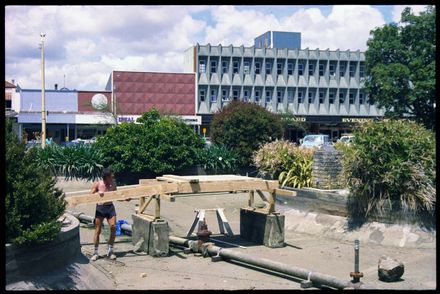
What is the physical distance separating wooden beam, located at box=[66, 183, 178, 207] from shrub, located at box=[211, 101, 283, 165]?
1296 cm

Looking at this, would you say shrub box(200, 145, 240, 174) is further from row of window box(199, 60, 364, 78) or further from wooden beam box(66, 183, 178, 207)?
row of window box(199, 60, 364, 78)

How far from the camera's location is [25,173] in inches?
309

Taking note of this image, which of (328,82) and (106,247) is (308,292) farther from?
(328,82)

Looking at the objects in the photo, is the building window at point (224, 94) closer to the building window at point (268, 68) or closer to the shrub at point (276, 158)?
the building window at point (268, 68)

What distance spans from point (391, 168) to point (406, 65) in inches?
1346

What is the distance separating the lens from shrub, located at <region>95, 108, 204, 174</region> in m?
21.2

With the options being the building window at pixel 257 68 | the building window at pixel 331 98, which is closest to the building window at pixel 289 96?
the building window at pixel 257 68

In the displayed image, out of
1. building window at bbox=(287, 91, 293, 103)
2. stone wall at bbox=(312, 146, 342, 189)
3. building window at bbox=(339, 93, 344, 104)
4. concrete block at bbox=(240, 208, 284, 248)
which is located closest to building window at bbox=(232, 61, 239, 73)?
building window at bbox=(287, 91, 293, 103)

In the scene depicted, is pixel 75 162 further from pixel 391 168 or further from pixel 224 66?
pixel 224 66

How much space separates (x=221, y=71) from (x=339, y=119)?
15566mm

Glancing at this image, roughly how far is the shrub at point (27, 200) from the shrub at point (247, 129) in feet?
52.8

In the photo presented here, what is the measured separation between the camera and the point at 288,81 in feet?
221

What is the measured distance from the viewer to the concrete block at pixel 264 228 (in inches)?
483

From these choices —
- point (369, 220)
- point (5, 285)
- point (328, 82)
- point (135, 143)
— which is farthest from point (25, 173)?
point (328, 82)
